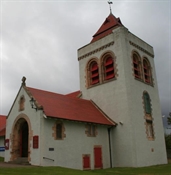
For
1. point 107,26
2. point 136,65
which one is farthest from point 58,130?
point 107,26

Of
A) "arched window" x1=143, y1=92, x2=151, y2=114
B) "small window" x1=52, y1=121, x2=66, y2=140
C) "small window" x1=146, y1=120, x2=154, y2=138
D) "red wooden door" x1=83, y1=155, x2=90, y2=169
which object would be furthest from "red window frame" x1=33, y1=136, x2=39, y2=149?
"arched window" x1=143, y1=92, x2=151, y2=114

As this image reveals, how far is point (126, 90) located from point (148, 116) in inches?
176

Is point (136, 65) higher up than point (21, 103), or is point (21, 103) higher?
point (136, 65)

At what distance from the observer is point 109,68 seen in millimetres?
26344

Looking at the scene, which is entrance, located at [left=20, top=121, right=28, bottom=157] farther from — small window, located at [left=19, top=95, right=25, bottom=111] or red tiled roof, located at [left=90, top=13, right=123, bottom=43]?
red tiled roof, located at [left=90, top=13, right=123, bottom=43]

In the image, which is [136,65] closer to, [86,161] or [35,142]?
[86,161]

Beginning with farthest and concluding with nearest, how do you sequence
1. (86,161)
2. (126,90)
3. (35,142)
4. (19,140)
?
(126,90) < (19,140) < (86,161) < (35,142)

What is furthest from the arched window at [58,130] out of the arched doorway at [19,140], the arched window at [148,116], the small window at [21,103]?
the arched window at [148,116]

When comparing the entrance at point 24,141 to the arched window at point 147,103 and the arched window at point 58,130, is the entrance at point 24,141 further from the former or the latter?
the arched window at point 147,103

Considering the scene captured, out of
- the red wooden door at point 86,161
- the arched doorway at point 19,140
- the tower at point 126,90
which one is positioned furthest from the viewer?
the tower at point 126,90

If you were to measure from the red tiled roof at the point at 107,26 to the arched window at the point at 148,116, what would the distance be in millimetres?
9086

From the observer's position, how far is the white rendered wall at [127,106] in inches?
880

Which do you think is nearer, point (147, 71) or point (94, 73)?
point (94, 73)

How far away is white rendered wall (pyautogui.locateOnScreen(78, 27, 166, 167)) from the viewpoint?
22344 millimetres
